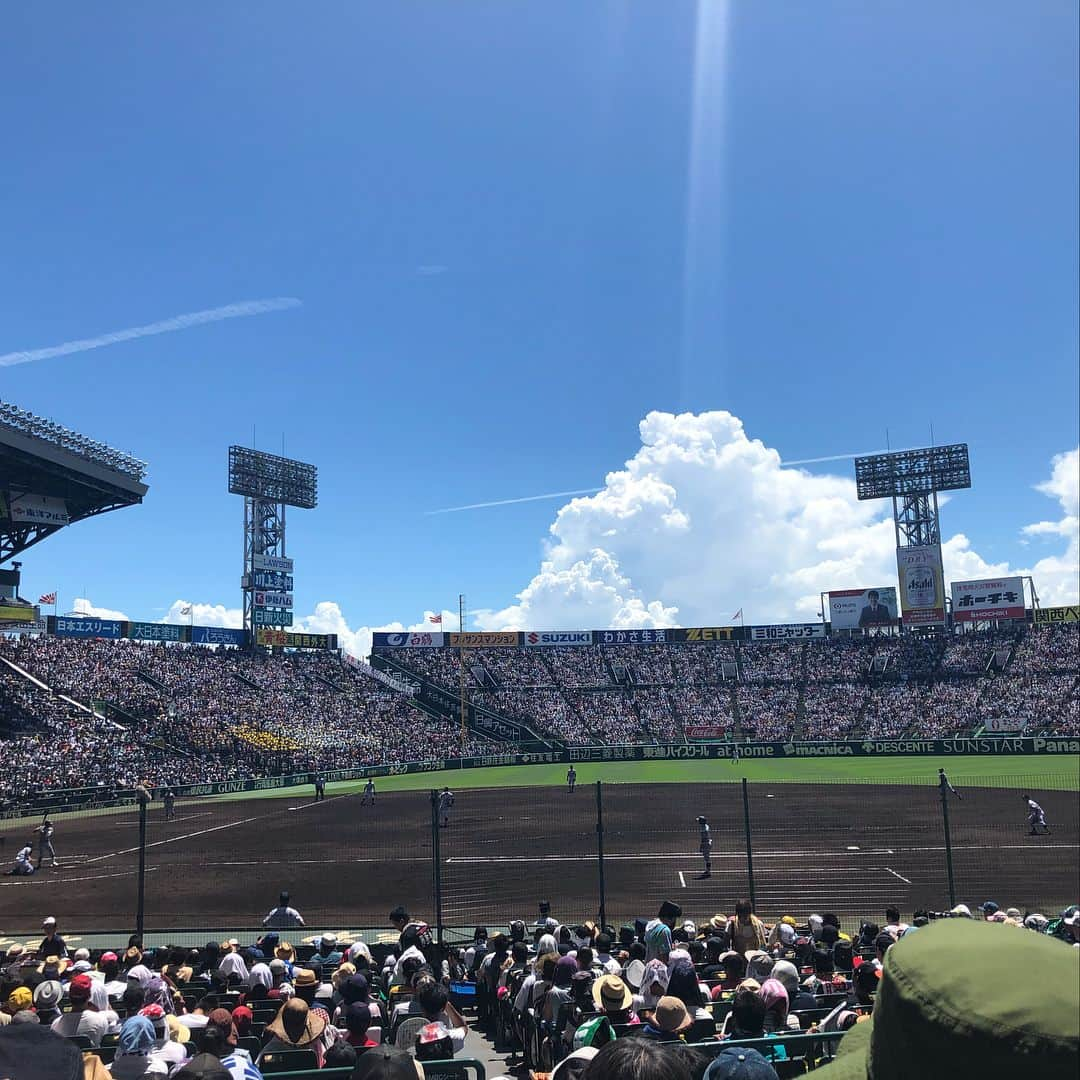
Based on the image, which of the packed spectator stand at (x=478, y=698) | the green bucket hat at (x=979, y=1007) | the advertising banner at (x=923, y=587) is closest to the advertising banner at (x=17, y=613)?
the packed spectator stand at (x=478, y=698)

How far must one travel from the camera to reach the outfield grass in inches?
1759

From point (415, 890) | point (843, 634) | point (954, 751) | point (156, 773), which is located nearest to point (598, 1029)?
point (415, 890)

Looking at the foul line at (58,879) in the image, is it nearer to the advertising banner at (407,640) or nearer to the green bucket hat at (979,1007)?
the green bucket hat at (979,1007)

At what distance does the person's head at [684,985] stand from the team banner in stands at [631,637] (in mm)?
84669

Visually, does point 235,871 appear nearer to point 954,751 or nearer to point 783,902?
point 783,902

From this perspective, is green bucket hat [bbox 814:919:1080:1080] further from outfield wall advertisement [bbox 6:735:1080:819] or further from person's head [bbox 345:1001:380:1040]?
outfield wall advertisement [bbox 6:735:1080:819]

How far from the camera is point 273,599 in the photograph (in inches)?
3233

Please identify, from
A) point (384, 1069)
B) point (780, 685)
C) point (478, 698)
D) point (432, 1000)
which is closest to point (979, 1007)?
point (384, 1069)

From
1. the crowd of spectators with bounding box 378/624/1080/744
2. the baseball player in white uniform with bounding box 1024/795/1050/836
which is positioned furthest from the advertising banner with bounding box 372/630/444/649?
the baseball player in white uniform with bounding box 1024/795/1050/836

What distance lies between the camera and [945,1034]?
1493 mm

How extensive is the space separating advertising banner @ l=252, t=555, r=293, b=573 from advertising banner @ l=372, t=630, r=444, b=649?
1244cm

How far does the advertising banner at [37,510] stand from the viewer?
50875 millimetres

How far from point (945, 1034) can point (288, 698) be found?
73.4 metres

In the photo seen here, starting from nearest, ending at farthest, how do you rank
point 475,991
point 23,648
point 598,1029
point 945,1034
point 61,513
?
point 945,1034 < point 598,1029 < point 475,991 < point 61,513 < point 23,648
